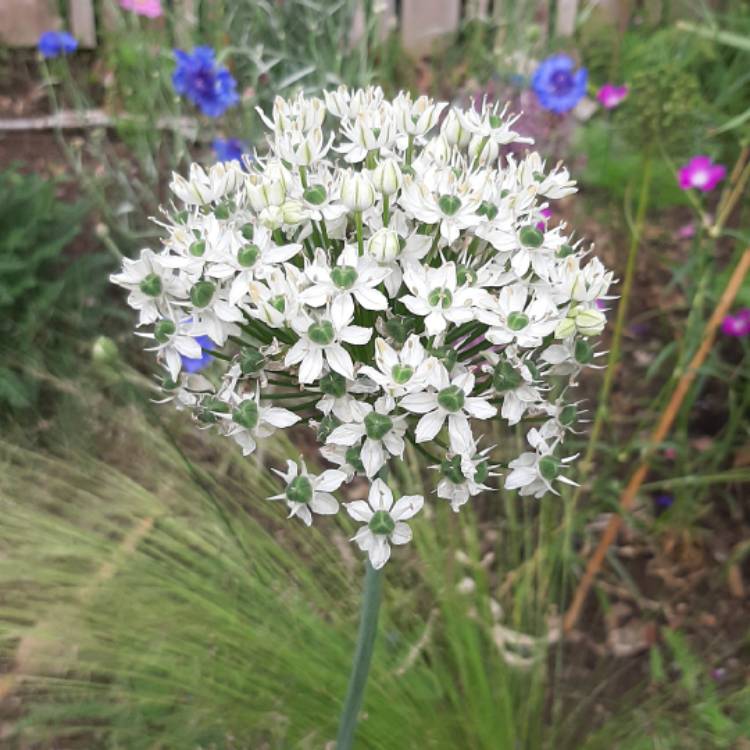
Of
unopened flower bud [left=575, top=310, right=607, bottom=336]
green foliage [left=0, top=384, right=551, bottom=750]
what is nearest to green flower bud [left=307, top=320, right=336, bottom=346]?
unopened flower bud [left=575, top=310, right=607, bottom=336]

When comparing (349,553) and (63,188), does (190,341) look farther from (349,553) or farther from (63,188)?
(63,188)

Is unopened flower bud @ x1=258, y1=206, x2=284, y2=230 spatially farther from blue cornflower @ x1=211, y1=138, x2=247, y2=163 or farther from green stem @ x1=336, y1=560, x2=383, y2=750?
blue cornflower @ x1=211, y1=138, x2=247, y2=163

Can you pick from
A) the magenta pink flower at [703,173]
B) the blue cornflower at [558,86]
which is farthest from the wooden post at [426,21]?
the magenta pink flower at [703,173]

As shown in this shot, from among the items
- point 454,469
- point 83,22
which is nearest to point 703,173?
point 454,469

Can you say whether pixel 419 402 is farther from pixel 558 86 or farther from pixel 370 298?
pixel 558 86

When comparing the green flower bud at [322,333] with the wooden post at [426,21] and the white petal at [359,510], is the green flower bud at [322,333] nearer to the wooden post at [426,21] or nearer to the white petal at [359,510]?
the white petal at [359,510]
